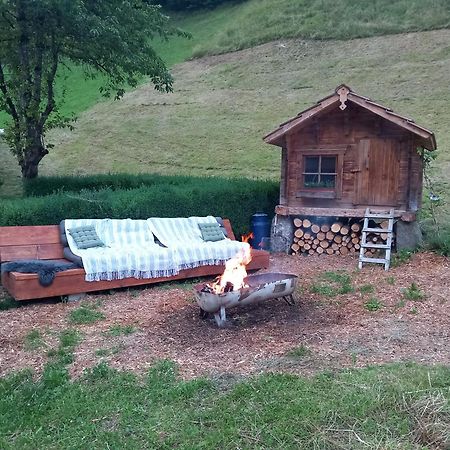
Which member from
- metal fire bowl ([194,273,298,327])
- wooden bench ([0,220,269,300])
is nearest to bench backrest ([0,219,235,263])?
wooden bench ([0,220,269,300])

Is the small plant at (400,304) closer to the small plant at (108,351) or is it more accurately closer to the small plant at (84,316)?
the small plant at (108,351)

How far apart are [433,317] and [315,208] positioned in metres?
4.61

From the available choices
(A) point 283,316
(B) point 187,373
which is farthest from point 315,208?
(B) point 187,373

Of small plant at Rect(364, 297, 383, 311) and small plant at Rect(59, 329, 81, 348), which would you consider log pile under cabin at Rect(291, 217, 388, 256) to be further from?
small plant at Rect(59, 329, 81, 348)

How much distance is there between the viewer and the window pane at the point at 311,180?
10562mm

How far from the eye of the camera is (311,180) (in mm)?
10602

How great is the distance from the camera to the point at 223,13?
43219mm

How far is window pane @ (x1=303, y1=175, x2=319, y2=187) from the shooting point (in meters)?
10.6

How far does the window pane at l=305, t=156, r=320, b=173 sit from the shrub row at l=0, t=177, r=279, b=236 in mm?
1117

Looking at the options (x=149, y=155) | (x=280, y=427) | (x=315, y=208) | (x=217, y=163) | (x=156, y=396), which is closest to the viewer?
(x=280, y=427)

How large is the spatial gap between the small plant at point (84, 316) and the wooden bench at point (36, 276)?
22.3 inches

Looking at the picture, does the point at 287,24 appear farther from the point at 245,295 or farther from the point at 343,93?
the point at 245,295

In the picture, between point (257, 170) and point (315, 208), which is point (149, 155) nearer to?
point (257, 170)

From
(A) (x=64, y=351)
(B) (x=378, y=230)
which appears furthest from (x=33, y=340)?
(B) (x=378, y=230)
